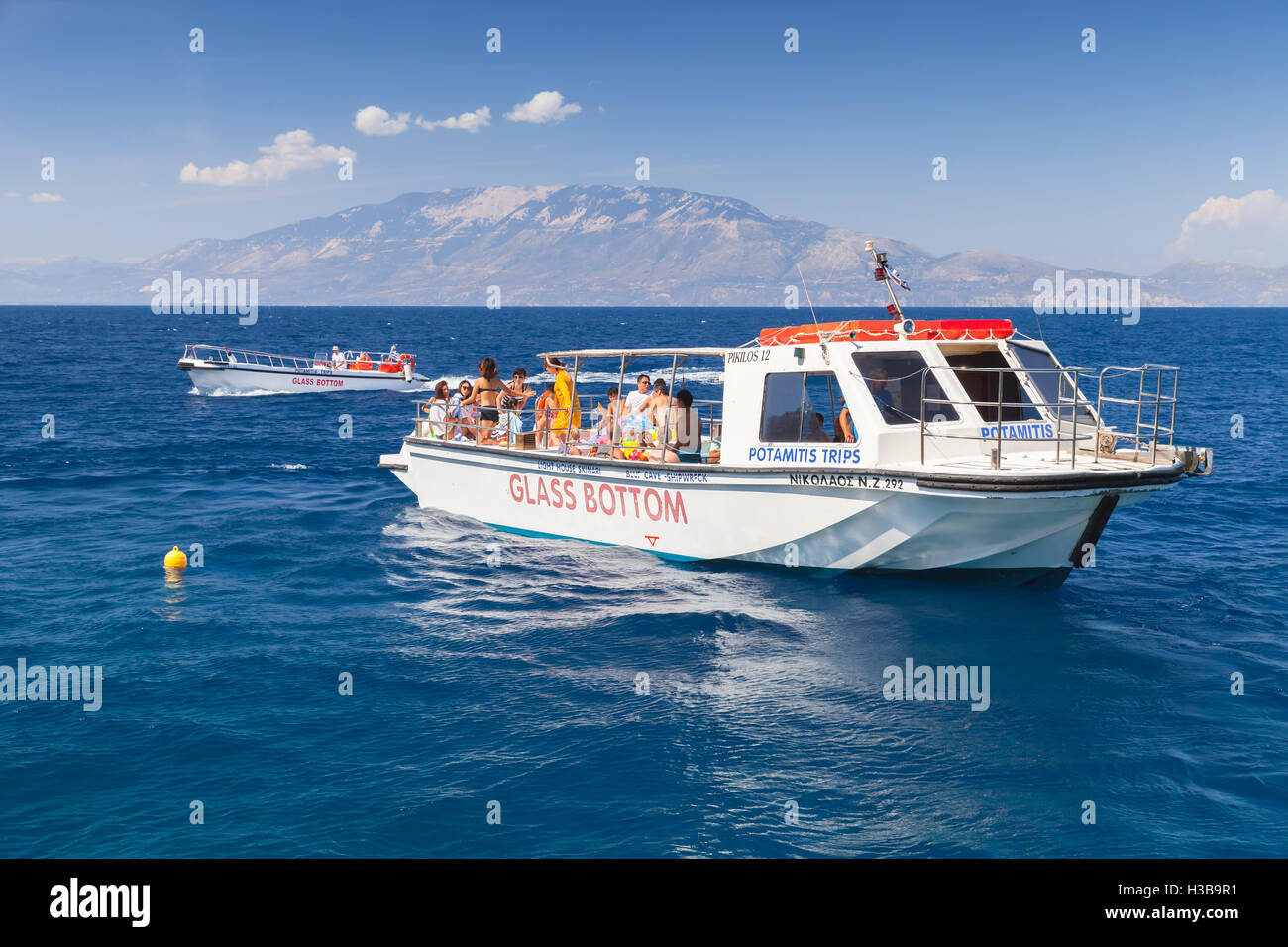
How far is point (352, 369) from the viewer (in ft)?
144

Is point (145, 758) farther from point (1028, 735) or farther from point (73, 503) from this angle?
point (73, 503)

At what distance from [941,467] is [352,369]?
37.5 metres

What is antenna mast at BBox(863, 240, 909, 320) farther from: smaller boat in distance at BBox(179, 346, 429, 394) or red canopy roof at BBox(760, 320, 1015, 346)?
smaller boat in distance at BBox(179, 346, 429, 394)

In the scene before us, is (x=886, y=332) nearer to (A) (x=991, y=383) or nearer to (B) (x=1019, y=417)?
(A) (x=991, y=383)

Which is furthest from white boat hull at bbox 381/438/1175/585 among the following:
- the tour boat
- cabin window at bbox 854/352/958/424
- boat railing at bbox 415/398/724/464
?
cabin window at bbox 854/352/958/424

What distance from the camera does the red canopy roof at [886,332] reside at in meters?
12.2

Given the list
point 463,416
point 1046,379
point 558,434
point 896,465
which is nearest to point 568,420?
point 558,434

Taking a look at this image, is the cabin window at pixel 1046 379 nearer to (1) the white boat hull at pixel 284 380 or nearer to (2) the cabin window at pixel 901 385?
(2) the cabin window at pixel 901 385

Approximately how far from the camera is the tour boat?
10773 mm

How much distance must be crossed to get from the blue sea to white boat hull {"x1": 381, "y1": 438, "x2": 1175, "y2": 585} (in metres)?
0.44

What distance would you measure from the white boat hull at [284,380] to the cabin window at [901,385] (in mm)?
34588

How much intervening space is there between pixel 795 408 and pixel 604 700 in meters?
5.01

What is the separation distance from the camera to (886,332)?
12.2 meters
